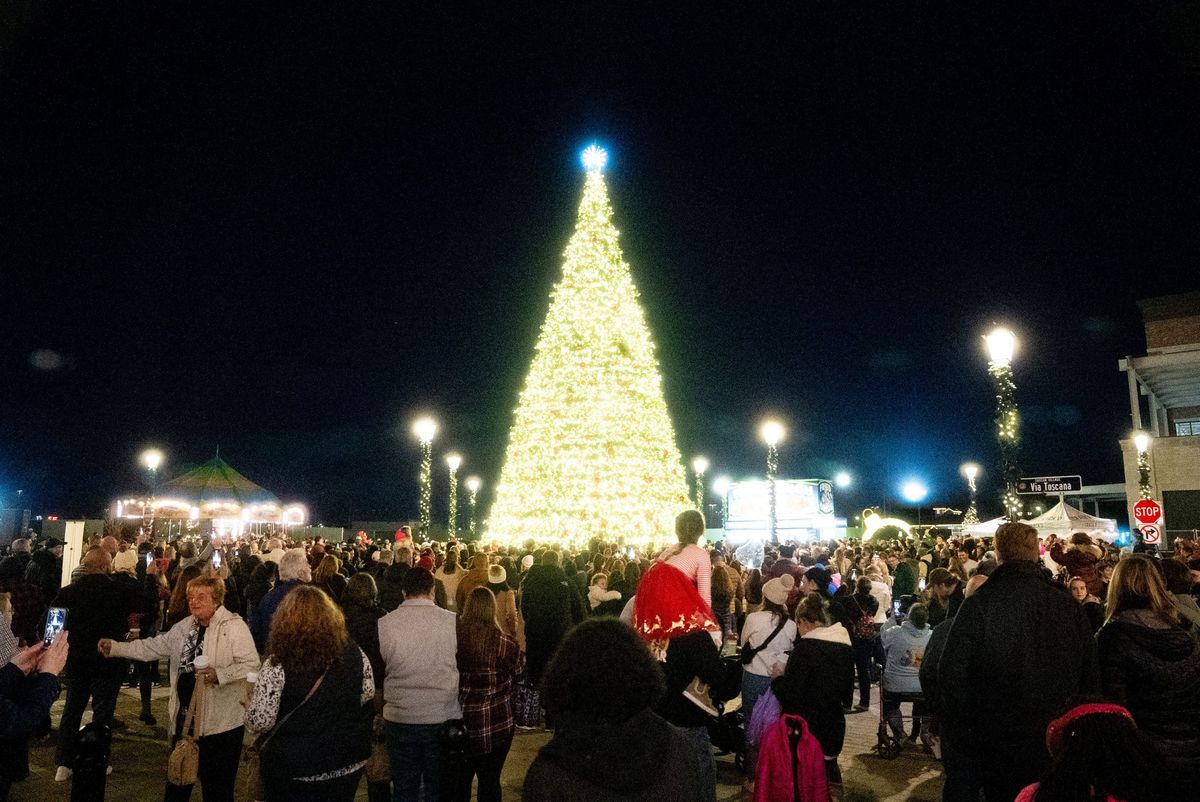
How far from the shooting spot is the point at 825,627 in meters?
A: 5.72

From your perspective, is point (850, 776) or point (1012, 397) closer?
point (850, 776)

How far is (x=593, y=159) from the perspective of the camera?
2825 centimetres

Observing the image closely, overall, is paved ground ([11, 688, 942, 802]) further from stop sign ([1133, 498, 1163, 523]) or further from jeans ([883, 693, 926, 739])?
stop sign ([1133, 498, 1163, 523])

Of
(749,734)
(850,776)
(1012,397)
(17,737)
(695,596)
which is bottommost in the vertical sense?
(850,776)

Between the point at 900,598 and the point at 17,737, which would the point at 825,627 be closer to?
the point at 17,737

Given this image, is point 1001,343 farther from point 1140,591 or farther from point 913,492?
point 913,492

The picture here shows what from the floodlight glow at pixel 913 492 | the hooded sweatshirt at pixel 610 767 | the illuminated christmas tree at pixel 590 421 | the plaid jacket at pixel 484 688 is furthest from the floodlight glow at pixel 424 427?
the floodlight glow at pixel 913 492

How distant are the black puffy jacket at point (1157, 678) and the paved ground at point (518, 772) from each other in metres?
3.32

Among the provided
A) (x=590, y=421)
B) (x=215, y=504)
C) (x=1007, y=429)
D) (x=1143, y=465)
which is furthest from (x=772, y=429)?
(x=215, y=504)

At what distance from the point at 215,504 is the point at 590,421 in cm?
2471

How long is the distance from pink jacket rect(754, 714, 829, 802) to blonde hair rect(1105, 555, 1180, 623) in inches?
76.5

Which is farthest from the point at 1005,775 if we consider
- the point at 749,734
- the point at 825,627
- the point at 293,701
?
the point at 293,701

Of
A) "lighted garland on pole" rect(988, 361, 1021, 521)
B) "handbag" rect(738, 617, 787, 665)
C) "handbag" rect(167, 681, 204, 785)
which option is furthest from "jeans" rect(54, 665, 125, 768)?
"lighted garland on pole" rect(988, 361, 1021, 521)

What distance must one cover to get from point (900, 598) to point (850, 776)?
741 cm
